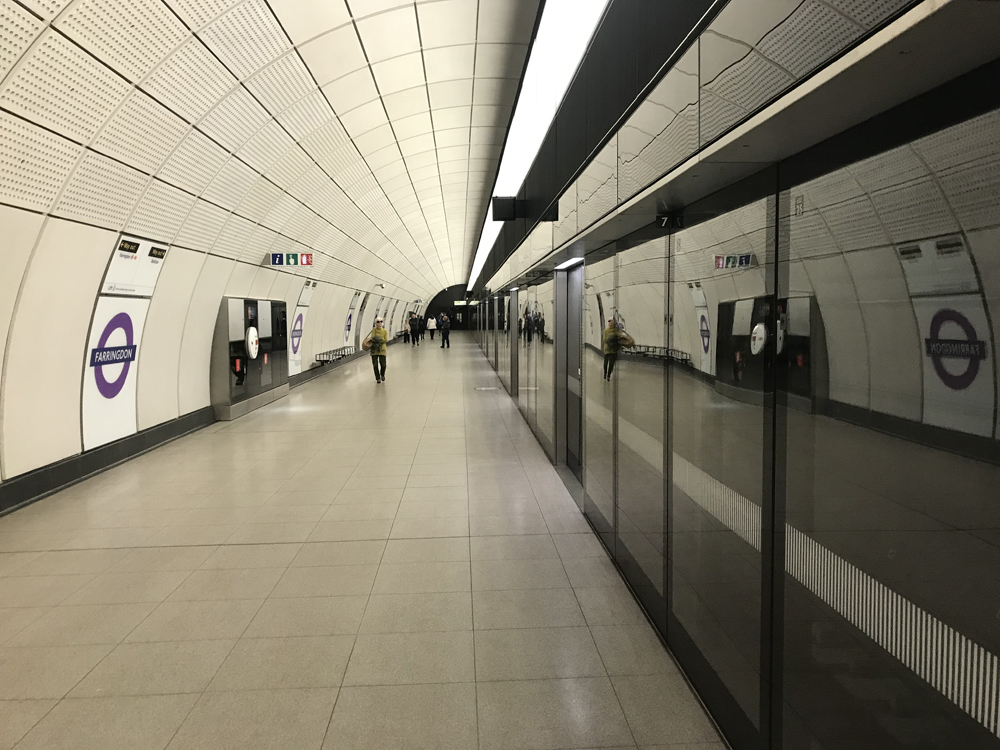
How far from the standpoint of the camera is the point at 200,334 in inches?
441

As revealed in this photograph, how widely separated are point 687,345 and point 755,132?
4.50 ft

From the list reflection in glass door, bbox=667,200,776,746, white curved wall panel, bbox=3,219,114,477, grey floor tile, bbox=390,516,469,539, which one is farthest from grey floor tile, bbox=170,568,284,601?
white curved wall panel, bbox=3,219,114,477

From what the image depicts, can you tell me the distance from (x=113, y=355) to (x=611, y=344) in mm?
6843

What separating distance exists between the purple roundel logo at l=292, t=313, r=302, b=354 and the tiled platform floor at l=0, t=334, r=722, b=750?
1016 cm

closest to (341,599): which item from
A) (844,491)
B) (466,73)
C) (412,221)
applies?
(844,491)

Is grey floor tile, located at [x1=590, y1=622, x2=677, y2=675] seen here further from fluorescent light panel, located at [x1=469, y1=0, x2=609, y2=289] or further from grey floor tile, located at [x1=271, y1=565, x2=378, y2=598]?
fluorescent light panel, located at [x1=469, y1=0, x2=609, y2=289]

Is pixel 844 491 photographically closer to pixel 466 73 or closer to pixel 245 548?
pixel 245 548

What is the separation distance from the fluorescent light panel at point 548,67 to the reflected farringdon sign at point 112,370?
540cm

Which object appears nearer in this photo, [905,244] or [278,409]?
[905,244]

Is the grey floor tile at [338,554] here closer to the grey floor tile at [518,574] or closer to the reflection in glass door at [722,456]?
the grey floor tile at [518,574]

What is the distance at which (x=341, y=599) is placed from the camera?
4.21m

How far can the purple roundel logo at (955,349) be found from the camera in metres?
1.33

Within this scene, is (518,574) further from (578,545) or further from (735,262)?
(735,262)

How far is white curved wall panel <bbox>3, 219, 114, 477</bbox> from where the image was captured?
21.4 feet
